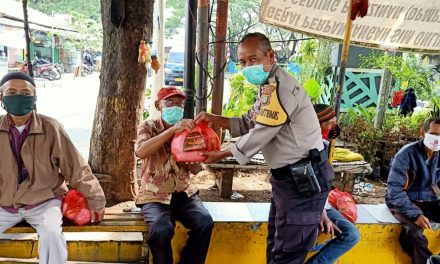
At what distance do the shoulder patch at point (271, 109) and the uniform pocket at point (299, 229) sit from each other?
0.64m

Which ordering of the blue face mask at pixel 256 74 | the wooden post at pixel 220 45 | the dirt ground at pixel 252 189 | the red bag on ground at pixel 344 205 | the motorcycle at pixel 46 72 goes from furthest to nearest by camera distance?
1. the motorcycle at pixel 46 72
2. the dirt ground at pixel 252 189
3. the wooden post at pixel 220 45
4. the red bag on ground at pixel 344 205
5. the blue face mask at pixel 256 74

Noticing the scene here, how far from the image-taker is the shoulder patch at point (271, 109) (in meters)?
2.38

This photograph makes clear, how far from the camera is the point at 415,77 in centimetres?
892

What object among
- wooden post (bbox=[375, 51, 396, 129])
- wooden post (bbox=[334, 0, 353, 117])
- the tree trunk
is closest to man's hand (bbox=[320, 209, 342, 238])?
wooden post (bbox=[334, 0, 353, 117])

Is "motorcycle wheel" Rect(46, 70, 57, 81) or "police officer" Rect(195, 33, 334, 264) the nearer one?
"police officer" Rect(195, 33, 334, 264)

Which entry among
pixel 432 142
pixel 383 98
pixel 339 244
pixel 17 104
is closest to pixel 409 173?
pixel 432 142

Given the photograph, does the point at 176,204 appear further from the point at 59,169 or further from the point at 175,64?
Result: the point at 175,64

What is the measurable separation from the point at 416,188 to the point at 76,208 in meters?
2.91

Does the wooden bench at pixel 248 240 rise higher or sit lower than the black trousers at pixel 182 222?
lower

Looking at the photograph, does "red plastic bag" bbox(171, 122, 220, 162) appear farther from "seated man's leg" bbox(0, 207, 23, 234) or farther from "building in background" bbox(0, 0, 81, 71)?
"building in background" bbox(0, 0, 81, 71)

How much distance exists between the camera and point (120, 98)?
4738 millimetres

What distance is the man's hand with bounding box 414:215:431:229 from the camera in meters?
3.34

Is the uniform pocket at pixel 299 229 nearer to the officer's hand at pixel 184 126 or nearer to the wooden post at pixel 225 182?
the officer's hand at pixel 184 126

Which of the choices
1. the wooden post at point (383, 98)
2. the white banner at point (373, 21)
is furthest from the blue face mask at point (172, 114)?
the wooden post at point (383, 98)
